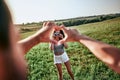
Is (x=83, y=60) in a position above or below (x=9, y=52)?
below

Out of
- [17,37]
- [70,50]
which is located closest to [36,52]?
[70,50]

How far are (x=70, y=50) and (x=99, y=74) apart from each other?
2.33m

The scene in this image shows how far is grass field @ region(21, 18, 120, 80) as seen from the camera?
5.49 m

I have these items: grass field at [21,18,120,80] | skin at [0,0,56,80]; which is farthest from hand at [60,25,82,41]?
grass field at [21,18,120,80]

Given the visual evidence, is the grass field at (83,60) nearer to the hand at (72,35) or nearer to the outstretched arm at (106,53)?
the hand at (72,35)

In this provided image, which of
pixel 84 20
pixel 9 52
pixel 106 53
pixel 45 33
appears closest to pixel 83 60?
pixel 84 20

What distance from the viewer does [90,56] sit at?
6.90 m

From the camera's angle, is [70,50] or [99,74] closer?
[99,74]

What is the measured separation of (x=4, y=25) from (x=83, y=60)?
6.41 metres

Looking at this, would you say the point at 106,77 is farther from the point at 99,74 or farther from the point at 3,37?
the point at 3,37

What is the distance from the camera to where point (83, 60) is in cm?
675

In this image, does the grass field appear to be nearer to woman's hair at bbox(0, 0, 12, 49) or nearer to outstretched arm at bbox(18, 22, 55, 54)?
outstretched arm at bbox(18, 22, 55, 54)

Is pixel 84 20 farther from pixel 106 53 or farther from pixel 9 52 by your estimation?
pixel 9 52

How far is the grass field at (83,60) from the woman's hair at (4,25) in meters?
4.88
